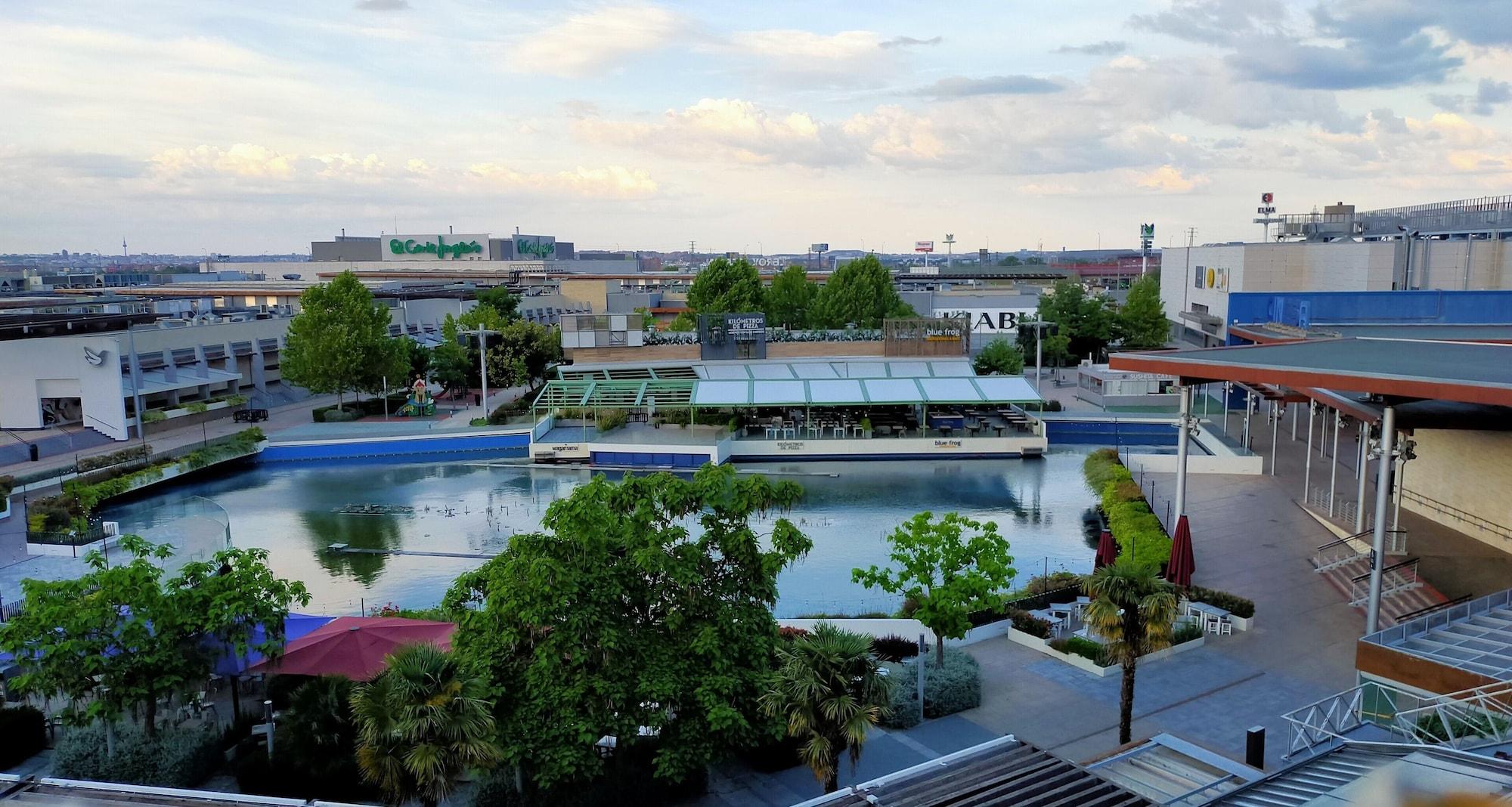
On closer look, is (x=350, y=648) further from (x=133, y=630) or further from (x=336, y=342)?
(x=336, y=342)

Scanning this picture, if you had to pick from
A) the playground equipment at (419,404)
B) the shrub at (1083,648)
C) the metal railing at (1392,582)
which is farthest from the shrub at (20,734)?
the playground equipment at (419,404)

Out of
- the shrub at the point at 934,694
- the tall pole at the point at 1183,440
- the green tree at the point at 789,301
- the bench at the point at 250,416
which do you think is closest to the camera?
the shrub at the point at 934,694

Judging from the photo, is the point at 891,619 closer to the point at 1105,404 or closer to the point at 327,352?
the point at 1105,404

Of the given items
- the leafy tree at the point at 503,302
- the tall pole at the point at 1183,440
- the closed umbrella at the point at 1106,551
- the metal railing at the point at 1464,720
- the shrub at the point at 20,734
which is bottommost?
the shrub at the point at 20,734

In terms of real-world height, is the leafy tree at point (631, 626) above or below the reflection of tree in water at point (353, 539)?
Result: above

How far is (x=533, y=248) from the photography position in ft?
475

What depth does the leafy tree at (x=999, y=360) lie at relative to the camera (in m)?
53.8

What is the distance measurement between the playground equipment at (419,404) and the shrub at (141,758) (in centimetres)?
3650

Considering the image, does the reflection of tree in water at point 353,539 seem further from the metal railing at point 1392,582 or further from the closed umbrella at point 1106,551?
the metal railing at point 1392,582

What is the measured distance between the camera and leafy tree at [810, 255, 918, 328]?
67625 millimetres

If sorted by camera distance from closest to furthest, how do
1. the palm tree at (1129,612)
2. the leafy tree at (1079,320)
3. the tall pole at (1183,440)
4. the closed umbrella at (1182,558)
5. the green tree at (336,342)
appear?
the palm tree at (1129,612) → the closed umbrella at (1182,558) → the tall pole at (1183,440) → the green tree at (336,342) → the leafy tree at (1079,320)

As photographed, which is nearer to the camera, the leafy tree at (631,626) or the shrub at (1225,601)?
the leafy tree at (631,626)

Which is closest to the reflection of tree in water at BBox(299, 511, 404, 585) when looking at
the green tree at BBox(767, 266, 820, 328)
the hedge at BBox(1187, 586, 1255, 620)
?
the hedge at BBox(1187, 586, 1255, 620)

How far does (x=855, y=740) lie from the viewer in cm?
1173
